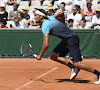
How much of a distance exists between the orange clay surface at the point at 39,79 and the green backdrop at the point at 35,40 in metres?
1.98

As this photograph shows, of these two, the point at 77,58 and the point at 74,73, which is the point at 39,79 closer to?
the point at 74,73

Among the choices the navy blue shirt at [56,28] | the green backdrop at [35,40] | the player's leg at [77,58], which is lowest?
the green backdrop at [35,40]

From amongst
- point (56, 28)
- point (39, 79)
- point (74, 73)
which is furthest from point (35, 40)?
point (56, 28)

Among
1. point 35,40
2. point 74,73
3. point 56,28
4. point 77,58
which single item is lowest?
point 35,40

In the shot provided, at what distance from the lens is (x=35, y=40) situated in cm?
1616

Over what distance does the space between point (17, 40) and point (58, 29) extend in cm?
757

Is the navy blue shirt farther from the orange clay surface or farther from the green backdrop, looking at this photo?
the green backdrop

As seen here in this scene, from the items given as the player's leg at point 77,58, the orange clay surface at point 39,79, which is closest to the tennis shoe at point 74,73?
the orange clay surface at point 39,79

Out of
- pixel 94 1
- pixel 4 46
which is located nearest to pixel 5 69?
pixel 4 46

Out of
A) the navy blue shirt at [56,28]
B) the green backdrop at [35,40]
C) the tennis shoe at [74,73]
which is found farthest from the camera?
the green backdrop at [35,40]

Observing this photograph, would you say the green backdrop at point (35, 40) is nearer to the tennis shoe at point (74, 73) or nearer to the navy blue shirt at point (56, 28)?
the tennis shoe at point (74, 73)

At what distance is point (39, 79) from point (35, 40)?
242 inches

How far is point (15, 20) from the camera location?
1695cm

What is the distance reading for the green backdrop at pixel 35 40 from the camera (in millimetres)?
15719
